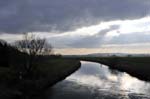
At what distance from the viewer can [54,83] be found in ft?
174

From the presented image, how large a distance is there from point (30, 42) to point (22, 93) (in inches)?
1376

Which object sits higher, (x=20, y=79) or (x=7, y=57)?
(x=7, y=57)

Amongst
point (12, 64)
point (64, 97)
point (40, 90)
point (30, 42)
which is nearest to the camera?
point (64, 97)

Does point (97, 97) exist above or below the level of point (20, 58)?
below

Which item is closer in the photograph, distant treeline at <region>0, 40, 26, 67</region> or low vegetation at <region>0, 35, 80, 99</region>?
low vegetation at <region>0, 35, 80, 99</region>

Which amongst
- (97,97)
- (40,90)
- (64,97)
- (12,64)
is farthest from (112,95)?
(12,64)

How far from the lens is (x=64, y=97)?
1481 inches

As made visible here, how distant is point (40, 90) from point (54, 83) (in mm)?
11953

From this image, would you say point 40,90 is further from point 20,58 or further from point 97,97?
point 20,58

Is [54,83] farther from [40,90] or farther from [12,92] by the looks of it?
[12,92]

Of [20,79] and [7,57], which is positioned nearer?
[20,79]

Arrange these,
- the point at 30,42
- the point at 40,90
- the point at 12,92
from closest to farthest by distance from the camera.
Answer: the point at 12,92
the point at 40,90
the point at 30,42

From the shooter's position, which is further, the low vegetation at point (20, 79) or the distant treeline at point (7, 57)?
the distant treeline at point (7, 57)

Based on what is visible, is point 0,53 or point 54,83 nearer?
point 54,83
